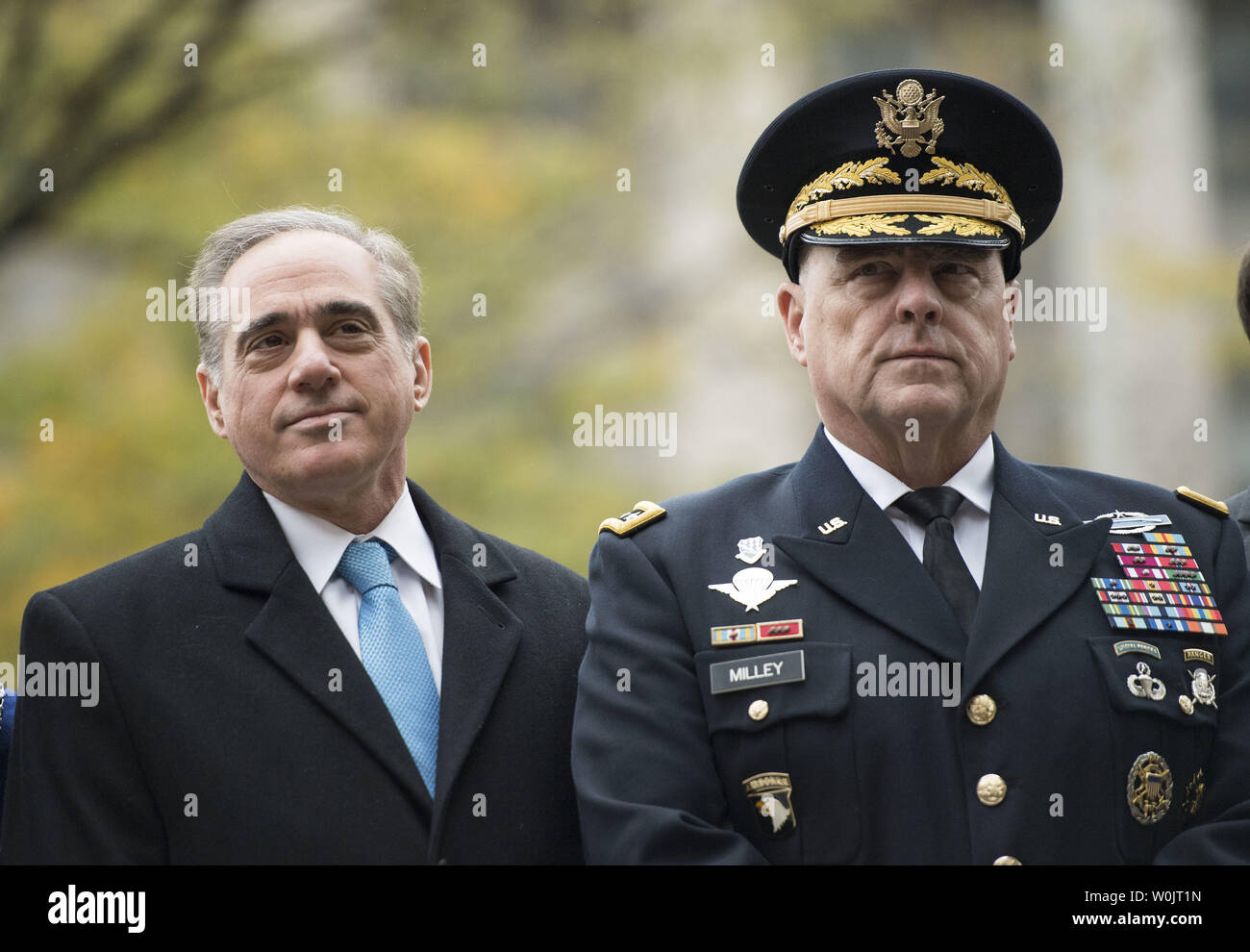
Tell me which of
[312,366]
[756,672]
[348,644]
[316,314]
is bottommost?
[756,672]

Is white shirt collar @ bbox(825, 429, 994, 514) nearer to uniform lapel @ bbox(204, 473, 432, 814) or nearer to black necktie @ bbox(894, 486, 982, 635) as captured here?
black necktie @ bbox(894, 486, 982, 635)

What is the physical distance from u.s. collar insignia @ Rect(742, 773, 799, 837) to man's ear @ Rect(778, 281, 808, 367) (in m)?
0.93

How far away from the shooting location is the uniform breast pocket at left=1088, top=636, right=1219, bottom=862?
128 inches

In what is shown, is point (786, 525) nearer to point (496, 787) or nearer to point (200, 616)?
point (496, 787)

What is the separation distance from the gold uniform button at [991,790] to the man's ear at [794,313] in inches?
38.4

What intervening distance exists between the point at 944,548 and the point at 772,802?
2.16ft

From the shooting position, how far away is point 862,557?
138 inches

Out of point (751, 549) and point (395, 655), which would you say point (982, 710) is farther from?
point (395, 655)

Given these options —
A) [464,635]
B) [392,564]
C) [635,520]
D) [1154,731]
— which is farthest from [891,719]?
[392,564]

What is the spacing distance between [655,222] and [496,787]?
7.50m

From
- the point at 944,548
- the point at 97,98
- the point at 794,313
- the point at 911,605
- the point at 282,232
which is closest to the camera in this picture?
the point at 911,605
